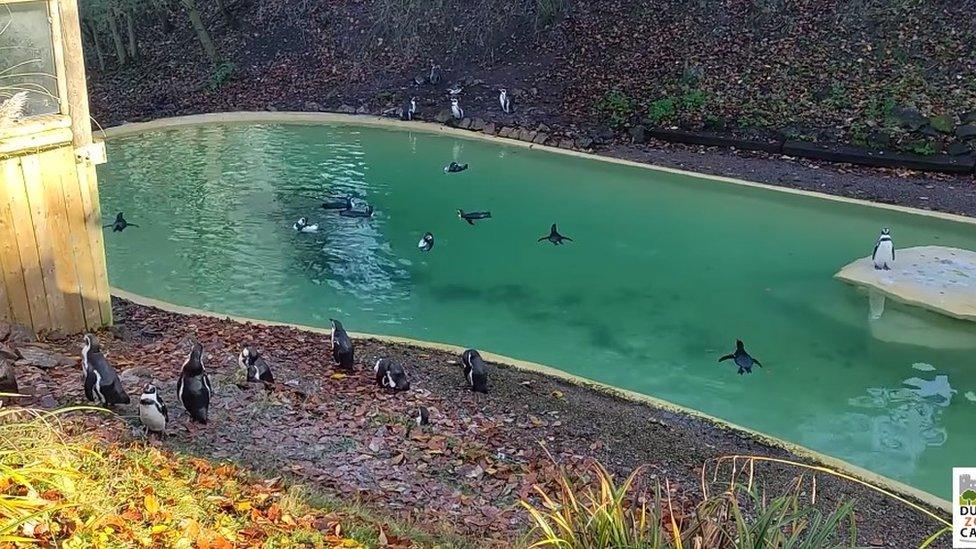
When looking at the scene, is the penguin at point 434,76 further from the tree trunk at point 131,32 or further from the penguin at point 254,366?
the penguin at point 254,366

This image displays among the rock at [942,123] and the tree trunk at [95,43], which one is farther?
the tree trunk at [95,43]

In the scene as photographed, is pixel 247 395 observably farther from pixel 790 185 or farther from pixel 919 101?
pixel 919 101

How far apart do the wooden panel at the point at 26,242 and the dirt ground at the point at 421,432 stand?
24 centimetres

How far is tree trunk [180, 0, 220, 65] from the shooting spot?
20.3m

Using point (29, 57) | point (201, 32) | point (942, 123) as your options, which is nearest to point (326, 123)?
point (201, 32)

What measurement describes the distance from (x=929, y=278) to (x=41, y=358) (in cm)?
907

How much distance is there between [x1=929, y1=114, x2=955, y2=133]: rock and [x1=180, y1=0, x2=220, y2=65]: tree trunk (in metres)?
15.8

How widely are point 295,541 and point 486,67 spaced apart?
16.3m

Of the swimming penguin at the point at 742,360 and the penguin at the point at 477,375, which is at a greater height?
the penguin at the point at 477,375


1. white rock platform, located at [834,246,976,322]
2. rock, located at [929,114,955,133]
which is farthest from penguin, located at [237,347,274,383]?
rock, located at [929,114,955,133]

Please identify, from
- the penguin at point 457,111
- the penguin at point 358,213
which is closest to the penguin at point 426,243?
the penguin at point 358,213

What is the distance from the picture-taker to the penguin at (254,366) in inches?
250

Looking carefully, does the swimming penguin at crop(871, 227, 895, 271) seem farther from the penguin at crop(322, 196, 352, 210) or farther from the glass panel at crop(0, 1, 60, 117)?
the glass panel at crop(0, 1, 60, 117)

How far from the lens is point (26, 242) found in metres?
6.54
